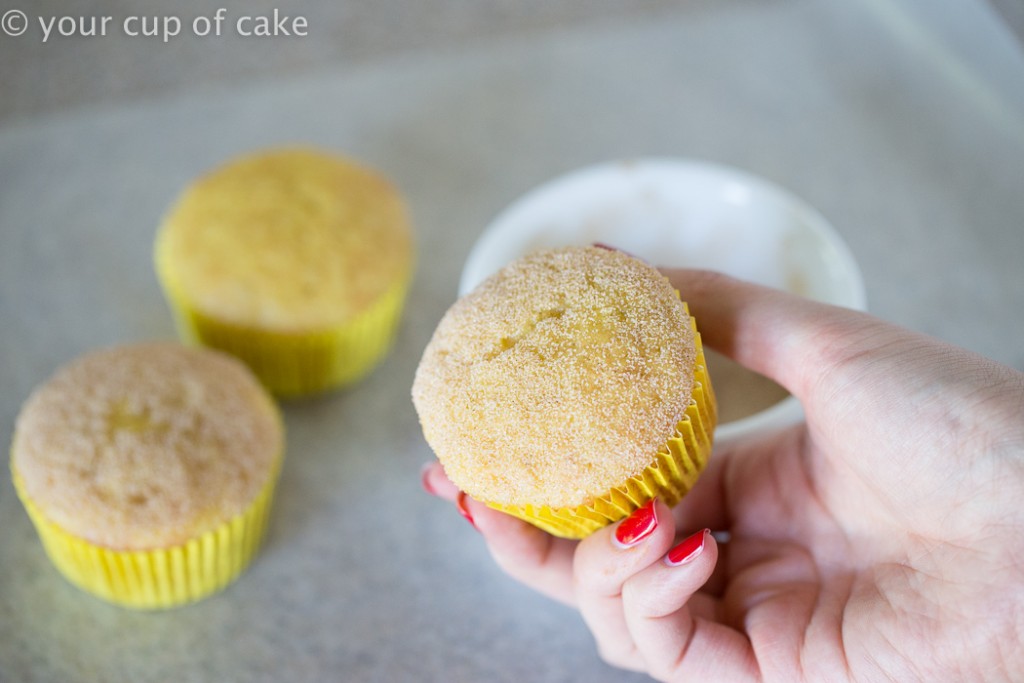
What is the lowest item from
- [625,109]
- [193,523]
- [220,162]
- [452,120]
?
[193,523]

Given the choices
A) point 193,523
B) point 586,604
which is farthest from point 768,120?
point 193,523

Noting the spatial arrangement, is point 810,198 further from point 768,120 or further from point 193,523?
point 193,523

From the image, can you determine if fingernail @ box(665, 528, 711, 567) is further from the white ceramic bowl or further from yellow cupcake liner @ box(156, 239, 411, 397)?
yellow cupcake liner @ box(156, 239, 411, 397)

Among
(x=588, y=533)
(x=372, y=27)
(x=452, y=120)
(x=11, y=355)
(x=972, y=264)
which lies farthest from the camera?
(x=372, y=27)

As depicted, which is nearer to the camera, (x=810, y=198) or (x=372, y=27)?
(x=810, y=198)

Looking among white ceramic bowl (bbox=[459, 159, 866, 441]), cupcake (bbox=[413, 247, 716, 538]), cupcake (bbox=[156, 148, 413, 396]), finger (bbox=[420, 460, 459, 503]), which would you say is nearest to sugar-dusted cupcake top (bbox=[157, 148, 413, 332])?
cupcake (bbox=[156, 148, 413, 396])

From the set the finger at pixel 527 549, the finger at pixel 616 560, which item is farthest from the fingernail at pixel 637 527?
the finger at pixel 527 549
